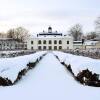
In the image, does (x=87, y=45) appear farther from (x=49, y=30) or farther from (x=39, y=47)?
(x=49, y=30)

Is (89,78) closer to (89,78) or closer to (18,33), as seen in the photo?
(89,78)

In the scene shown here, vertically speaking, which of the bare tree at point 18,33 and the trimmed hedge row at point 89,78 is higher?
the bare tree at point 18,33

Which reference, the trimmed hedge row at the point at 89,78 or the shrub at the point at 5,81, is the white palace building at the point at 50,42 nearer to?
the trimmed hedge row at the point at 89,78

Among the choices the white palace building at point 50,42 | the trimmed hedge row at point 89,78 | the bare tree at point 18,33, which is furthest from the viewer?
the bare tree at point 18,33

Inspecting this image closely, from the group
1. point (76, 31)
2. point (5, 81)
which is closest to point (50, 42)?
point (76, 31)

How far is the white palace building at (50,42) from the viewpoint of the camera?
138125 millimetres

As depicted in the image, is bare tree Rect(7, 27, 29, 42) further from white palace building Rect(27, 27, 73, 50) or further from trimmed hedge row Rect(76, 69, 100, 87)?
trimmed hedge row Rect(76, 69, 100, 87)

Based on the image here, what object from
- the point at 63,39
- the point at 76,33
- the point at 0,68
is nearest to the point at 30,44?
the point at 63,39

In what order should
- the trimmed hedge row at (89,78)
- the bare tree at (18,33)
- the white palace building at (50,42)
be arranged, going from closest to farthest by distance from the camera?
1. the trimmed hedge row at (89,78)
2. the white palace building at (50,42)
3. the bare tree at (18,33)

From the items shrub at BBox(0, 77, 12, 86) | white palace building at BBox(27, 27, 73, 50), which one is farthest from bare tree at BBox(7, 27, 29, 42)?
shrub at BBox(0, 77, 12, 86)

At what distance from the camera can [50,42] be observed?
140m

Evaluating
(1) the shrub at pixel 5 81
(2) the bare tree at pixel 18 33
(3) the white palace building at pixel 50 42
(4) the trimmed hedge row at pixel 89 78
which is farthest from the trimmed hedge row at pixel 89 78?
(2) the bare tree at pixel 18 33

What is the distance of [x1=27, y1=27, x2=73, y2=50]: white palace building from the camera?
138 metres

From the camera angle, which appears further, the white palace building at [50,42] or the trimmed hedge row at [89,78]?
the white palace building at [50,42]
